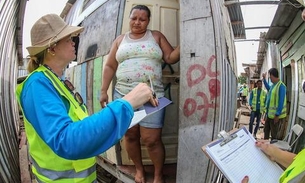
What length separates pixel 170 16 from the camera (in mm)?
3348

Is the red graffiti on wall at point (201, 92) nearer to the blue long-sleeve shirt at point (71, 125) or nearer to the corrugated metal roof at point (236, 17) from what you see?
the blue long-sleeve shirt at point (71, 125)

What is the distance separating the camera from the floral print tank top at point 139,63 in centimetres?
278

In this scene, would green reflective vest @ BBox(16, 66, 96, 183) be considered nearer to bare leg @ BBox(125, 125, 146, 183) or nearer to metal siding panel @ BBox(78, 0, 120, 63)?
bare leg @ BBox(125, 125, 146, 183)

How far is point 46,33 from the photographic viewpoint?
1403 millimetres

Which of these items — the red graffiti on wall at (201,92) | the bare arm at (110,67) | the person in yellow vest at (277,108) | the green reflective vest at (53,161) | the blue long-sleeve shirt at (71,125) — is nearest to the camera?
the blue long-sleeve shirt at (71,125)

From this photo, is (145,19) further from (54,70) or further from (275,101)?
(275,101)

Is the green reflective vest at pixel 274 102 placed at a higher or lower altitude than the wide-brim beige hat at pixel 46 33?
lower

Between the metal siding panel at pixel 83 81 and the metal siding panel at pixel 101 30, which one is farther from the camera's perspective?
the metal siding panel at pixel 83 81

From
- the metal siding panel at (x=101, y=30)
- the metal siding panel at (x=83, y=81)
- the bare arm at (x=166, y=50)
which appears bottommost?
the metal siding panel at (x=83, y=81)

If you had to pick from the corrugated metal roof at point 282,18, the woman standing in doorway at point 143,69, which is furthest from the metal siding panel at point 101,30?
the corrugated metal roof at point 282,18

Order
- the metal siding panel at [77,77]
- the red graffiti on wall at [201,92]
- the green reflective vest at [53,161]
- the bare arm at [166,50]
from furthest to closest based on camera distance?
1. the metal siding panel at [77,77]
2. the bare arm at [166,50]
3. the red graffiti on wall at [201,92]
4. the green reflective vest at [53,161]

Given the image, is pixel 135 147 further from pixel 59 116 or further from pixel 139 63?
pixel 59 116

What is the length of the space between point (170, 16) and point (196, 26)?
40.4 inches

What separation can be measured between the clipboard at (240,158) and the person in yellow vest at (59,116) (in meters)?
0.47
